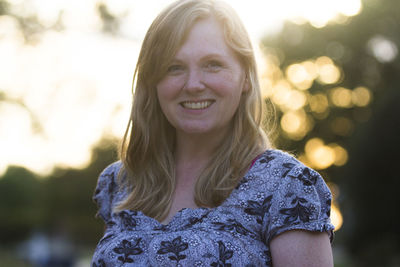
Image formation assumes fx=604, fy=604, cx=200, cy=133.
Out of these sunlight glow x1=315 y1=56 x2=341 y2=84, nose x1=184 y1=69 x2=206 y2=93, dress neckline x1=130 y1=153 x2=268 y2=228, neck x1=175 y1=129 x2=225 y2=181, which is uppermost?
sunlight glow x1=315 y1=56 x2=341 y2=84

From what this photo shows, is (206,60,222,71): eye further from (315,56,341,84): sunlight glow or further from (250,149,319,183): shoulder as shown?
(315,56,341,84): sunlight glow

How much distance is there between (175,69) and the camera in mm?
3006

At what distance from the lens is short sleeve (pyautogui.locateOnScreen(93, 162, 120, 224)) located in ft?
11.3

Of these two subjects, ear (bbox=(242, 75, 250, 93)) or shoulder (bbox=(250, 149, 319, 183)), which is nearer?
shoulder (bbox=(250, 149, 319, 183))

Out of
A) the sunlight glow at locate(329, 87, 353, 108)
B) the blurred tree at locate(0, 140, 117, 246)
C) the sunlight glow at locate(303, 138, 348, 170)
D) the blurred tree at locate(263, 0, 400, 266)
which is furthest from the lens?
the blurred tree at locate(0, 140, 117, 246)

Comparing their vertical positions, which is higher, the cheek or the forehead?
the forehead

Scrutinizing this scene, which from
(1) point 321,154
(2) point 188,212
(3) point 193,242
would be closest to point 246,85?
(2) point 188,212

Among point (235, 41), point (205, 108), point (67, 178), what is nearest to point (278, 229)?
point (205, 108)

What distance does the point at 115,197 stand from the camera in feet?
11.2

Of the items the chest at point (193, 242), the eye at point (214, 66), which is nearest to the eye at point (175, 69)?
the eye at point (214, 66)

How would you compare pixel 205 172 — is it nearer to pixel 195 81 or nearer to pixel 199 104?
pixel 199 104

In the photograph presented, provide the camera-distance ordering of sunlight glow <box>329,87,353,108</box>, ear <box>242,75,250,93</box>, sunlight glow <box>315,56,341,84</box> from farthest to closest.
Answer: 1. sunlight glow <box>315,56,341,84</box>
2. sunlight glow <box>329,87,353,108</box>
3. ear <box>242,75,250,93</box>

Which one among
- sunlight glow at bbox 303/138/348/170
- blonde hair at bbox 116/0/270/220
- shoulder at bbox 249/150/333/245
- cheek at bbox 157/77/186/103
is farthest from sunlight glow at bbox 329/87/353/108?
shoulder at bbox 249/150/333/245

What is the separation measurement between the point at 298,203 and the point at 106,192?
1334 mm
